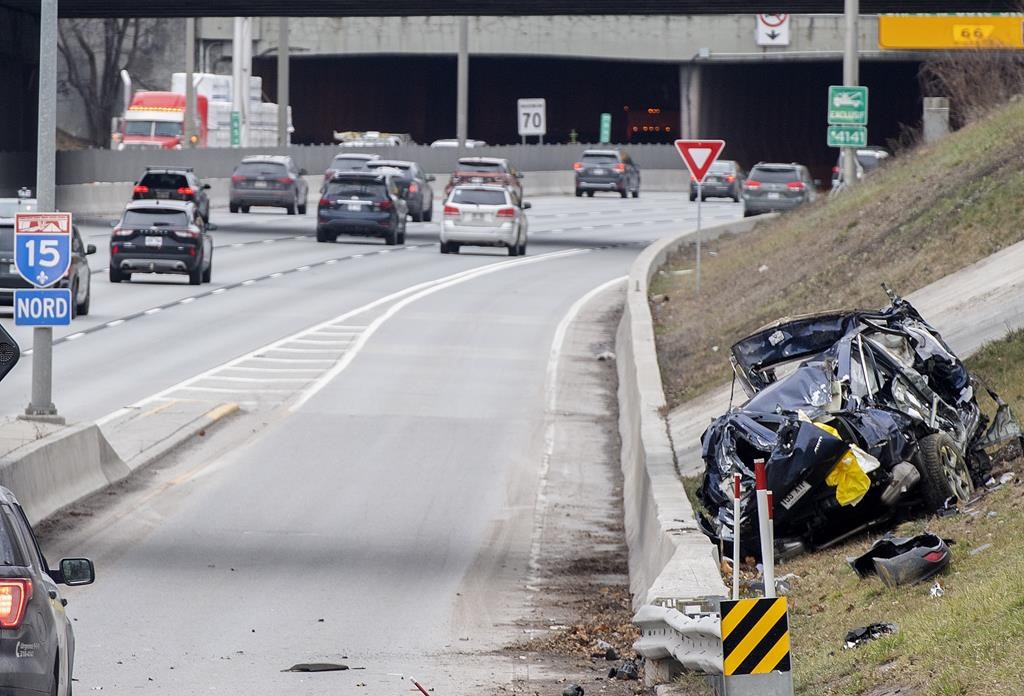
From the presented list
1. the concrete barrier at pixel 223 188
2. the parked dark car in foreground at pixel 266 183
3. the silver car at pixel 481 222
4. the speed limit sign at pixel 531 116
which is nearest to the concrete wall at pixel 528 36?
the concrete barrier at pixel 223 188

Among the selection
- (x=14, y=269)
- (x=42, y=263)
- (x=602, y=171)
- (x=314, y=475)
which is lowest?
(x=314, y=475)

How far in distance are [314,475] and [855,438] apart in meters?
7.77

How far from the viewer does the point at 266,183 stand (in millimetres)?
62156

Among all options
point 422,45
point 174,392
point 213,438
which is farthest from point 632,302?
point 422,45

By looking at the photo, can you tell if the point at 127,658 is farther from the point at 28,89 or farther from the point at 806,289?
the point at 28,89

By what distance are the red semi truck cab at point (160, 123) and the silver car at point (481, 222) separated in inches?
1186

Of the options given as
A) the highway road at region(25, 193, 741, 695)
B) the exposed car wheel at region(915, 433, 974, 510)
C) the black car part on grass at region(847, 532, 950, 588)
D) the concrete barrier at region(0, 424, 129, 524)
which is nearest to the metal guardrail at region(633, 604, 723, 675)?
the highway road at region(25, 193, 741, 695)

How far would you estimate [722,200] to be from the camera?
8144 centimetres

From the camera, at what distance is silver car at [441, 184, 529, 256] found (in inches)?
1993

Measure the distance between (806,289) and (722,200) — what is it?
177ft

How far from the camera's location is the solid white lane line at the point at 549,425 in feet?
52.5

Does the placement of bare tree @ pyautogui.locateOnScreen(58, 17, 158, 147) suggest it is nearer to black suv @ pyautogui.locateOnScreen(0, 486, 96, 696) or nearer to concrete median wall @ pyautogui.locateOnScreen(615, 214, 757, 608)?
concrete median wall @ pyautogui.locateOnScreen(615, 214, 757, 608)

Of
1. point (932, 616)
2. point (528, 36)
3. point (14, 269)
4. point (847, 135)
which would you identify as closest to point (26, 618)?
point (932, 616)

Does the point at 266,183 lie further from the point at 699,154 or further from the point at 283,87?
the point at 699,154
